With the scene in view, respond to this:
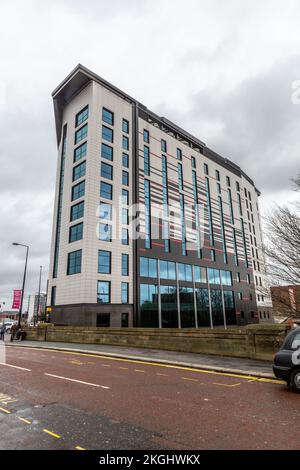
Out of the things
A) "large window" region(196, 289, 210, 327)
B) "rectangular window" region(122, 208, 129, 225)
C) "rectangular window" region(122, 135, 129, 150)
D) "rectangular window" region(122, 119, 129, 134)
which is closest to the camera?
"rectangular window" region(122, 208, 129, 225)

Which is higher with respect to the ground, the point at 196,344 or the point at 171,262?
the point at 171,262

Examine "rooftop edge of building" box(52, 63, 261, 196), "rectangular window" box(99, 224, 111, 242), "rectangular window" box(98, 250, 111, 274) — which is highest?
"rooftop edge of building" box(52, 63, 261, 196)

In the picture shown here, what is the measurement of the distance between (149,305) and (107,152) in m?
21.7

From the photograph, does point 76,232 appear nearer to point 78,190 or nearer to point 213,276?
point 78,190

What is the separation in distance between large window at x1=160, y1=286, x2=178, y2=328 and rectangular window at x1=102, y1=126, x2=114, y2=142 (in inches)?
879

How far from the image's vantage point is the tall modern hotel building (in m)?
33.8

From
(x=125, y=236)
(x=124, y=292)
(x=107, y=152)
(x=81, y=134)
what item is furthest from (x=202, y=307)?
(x=81, y=134)

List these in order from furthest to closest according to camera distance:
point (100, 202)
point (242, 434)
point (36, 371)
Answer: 1. point (100, 202)
2. point (36, 371)
3. point (242, 434)

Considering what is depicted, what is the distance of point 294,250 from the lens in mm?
12086

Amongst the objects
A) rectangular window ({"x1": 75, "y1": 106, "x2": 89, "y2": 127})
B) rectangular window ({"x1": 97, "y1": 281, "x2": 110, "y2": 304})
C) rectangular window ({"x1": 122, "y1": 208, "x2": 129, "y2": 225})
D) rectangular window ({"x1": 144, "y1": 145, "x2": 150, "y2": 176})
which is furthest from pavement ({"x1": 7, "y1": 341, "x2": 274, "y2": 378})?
rectangular window ({"x1": 75, "y1": 106, "x2": 89, "y2": 127})

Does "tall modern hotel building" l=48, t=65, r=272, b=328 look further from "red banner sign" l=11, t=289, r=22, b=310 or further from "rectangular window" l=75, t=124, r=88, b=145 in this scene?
"red banner sign" l=11, t=289, r=22, b=310
